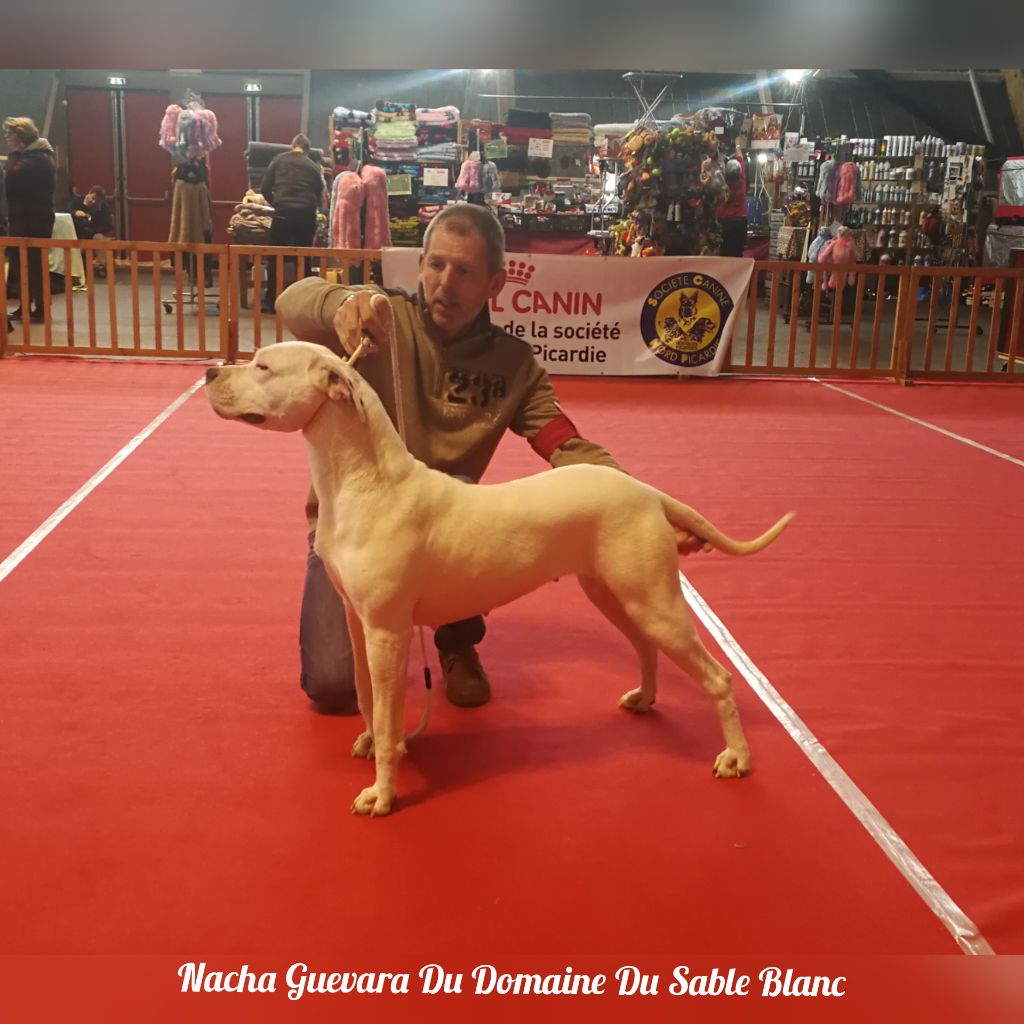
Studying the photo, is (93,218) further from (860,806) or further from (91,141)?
(860,806)

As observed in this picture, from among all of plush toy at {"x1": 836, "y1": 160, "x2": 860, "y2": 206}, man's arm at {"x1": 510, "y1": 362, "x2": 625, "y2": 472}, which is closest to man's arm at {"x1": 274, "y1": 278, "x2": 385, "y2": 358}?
man's arm at {"x1": 510, "y1": 362, "x2": 625, "y2": 472}

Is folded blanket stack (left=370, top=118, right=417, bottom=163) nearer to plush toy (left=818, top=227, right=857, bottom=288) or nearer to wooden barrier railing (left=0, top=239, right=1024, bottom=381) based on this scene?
wooden barrier railing (left=0, top=239, right=1024, bottom=381)

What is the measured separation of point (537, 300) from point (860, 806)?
6382mm

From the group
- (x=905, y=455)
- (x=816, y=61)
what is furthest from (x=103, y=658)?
(x=905, y=455)

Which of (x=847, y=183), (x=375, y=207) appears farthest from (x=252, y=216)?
(x=847, y=183)

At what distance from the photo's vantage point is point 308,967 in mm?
1790

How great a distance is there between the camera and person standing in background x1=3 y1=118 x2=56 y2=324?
959cm

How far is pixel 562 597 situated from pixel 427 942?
198 centimetres

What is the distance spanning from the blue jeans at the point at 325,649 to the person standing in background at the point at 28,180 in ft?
25.7

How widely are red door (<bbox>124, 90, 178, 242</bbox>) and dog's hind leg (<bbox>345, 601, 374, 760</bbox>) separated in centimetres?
1690

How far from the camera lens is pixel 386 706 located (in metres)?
2.25

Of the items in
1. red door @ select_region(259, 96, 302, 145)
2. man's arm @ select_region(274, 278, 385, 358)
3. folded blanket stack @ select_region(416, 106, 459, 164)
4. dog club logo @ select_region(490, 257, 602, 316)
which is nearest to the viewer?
man's arm @ select_region(274, 278, 385, 358)

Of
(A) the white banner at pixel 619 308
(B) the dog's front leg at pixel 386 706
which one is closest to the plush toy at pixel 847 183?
(A) the white banner at pixel 619 308

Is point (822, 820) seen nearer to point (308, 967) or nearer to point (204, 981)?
point (308, 967)
